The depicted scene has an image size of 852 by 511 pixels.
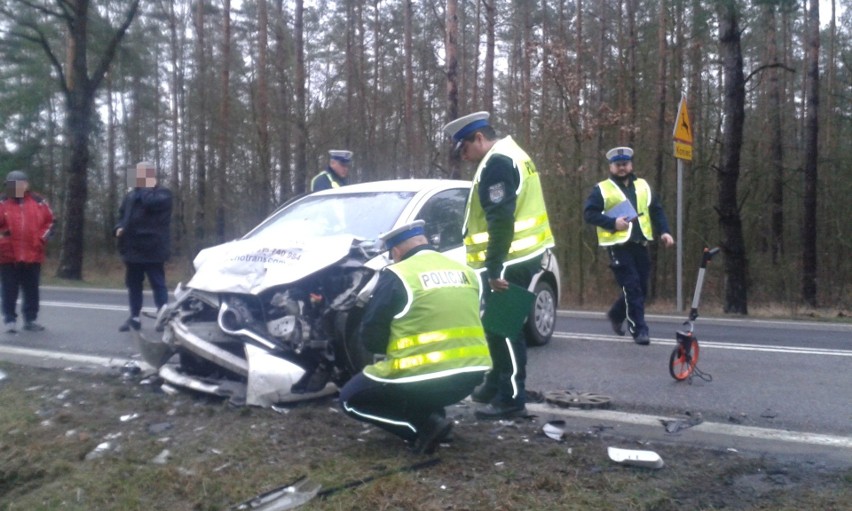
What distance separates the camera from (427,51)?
33594mm

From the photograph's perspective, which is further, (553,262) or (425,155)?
(425,155)

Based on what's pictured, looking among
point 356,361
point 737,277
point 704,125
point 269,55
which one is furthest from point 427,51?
point 356,361

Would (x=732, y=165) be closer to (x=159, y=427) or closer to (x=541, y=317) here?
(x=541, y=317)

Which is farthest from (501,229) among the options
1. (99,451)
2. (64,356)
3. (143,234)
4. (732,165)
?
(732,165)

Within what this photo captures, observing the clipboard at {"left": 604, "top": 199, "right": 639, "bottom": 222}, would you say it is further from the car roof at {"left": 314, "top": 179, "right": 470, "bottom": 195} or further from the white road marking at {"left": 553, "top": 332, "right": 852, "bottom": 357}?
the car roof at {"left": 314, "top": 179, "right": 470, "bottom": 195}

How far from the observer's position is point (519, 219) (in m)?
5.98

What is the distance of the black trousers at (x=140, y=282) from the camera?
988cm

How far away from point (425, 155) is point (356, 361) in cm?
2689

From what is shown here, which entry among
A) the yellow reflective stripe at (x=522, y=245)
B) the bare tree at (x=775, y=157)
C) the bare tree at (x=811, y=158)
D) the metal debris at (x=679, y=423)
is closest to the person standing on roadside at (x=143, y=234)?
the yellow reflective stripe at (x=522, y=245)

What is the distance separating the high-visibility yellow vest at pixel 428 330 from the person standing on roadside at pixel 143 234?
5.55 meters

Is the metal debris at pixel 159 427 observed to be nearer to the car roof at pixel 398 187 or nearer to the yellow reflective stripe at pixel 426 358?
the yellow reflective stripe at pixel 426 358

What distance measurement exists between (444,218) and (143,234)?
364 cm

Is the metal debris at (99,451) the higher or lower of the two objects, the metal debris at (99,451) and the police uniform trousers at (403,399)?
the lower

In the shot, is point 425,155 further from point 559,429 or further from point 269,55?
point 559,429
